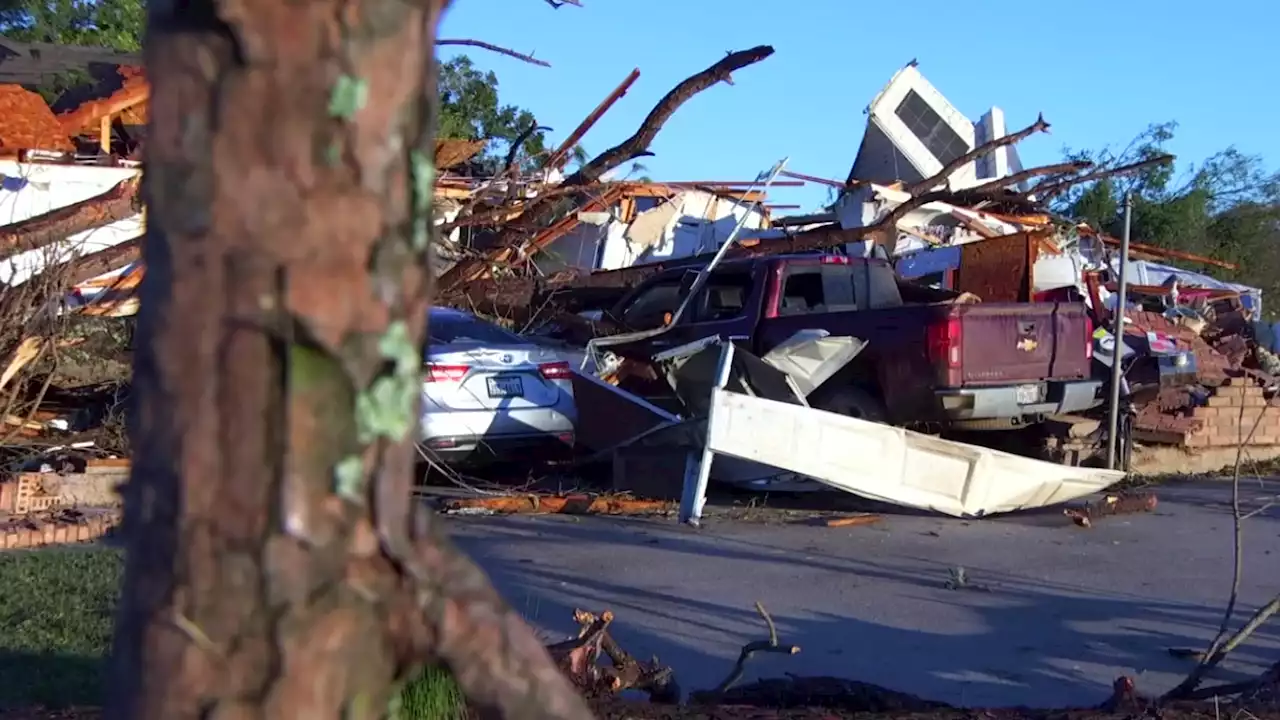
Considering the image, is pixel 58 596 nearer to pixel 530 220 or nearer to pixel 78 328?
pixel 78 328

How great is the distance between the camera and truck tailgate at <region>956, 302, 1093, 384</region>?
11.0m

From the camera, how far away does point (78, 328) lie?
34.0 feet

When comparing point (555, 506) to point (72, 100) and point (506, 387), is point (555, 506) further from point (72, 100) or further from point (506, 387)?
point (72, 100)

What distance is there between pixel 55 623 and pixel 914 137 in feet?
73.9

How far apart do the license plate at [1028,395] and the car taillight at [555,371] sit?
12.8ft

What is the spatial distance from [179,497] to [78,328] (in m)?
9.62

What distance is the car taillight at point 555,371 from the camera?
11155mm

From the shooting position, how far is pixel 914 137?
26.2m

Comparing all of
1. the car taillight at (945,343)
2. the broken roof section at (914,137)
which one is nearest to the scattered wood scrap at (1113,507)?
the car taillight at (945,343)

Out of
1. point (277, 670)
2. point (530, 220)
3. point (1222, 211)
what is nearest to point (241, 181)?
point (277, 670)

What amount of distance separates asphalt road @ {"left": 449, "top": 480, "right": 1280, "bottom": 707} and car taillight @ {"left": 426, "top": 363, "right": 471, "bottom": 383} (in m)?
1.31

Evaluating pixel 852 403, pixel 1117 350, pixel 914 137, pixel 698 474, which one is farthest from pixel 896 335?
pixel 914 137

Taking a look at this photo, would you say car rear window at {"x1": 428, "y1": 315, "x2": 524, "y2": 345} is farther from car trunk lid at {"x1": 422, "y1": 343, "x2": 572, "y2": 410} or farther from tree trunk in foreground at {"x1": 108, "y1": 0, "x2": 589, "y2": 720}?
tree trunk in foreground at {"x1": 108, "y1": 0, "x2": 589, "y2": 720}

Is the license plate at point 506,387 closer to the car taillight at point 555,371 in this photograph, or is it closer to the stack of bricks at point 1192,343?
the car taillight at point 555,371
